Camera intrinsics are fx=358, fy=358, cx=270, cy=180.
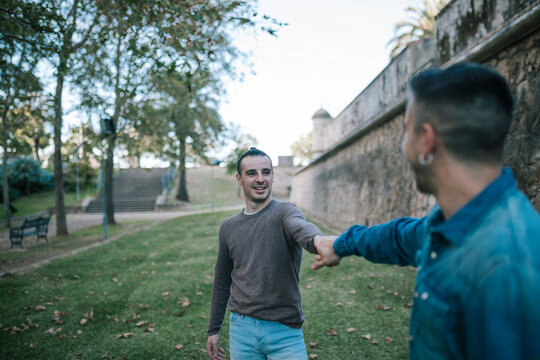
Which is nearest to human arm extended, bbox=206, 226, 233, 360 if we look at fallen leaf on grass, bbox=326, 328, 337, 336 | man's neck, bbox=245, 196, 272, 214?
man's neck, bbox=245, 196, 272, 214

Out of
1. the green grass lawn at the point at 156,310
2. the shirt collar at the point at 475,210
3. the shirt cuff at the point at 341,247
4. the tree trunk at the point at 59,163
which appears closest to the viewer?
the shirt collar at the point at 475,210

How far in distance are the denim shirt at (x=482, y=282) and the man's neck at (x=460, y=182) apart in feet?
0.11

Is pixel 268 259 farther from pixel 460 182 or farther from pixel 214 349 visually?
pixel 460 182

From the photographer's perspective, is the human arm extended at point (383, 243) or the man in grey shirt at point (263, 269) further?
the man in grey shirt at point (263, 269)

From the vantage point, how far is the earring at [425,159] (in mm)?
1167

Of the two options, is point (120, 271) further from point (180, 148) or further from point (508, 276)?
point (180, 148)

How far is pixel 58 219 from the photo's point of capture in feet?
50.5

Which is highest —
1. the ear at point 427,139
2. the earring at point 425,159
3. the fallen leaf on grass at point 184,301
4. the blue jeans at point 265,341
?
the ear at point 427,139

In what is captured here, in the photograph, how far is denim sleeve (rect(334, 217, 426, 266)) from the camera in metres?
1.58

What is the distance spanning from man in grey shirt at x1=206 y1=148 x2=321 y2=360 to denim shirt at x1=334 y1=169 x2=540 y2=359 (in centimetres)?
102

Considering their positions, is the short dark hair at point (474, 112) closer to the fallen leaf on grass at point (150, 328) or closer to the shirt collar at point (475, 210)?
the shirt collar at point (475, 210)

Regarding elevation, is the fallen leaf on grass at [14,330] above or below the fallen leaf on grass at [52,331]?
above

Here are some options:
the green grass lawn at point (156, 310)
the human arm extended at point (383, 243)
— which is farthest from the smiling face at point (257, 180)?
the green grass lawn at point (156, 310)

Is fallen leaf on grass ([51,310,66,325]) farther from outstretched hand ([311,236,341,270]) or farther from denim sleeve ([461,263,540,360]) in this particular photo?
denim sleeve ([461,263,540,360])
